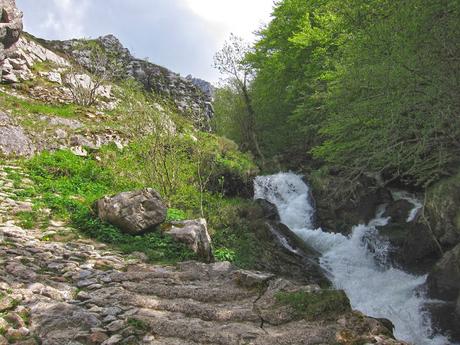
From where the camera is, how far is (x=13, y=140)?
595 inches

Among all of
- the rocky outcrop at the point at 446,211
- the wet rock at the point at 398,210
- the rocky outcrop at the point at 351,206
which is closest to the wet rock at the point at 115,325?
the rocky outcrop at the point at 446,211

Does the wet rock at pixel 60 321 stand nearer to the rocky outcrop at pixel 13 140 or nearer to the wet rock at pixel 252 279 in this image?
the wet rock at pixel 252 279

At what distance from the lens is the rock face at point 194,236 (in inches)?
378

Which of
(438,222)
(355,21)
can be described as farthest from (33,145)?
(438,222)

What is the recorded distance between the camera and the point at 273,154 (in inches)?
1206

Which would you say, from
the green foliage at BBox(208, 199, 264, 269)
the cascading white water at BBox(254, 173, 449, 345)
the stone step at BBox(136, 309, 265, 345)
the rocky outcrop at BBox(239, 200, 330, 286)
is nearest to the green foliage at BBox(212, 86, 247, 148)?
the cascading white water at BBox(254, 173, 449, 345)

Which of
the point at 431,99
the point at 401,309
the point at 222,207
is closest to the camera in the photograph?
the point at 431,99

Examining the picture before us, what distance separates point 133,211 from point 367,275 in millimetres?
9850

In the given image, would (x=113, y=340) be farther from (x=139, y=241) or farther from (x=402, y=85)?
(x=402, y=85)

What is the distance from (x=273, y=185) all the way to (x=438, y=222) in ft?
36.2

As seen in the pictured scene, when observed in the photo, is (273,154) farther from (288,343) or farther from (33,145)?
(288,343)

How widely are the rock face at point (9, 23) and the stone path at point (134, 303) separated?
20.0 m

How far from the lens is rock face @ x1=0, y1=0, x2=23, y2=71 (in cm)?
2398

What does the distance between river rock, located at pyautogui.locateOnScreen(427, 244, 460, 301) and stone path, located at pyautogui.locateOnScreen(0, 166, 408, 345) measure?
781cm
